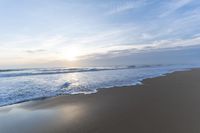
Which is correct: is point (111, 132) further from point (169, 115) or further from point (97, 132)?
point (169, 115)

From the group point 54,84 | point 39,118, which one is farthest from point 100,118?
point 54,84

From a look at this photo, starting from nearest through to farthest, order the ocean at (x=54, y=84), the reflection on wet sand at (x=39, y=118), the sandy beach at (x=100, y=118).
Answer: the sandy beach at (x=100, y=118) < the reflection on wet sand at (x=39, y=118) < the ocean at (x=54, y=84)

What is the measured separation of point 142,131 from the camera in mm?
5148

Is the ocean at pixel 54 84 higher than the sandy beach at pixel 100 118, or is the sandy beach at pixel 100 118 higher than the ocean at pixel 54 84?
the ocean at pixel 54 84

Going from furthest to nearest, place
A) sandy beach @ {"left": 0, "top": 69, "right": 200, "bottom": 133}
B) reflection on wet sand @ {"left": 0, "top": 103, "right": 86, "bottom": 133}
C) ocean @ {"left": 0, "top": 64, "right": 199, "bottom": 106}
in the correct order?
ocean @ {"left": 0, "top": 64, "right": 199, "bottom": 106} < reflection on wet sand @ {"left": 0, "top": 103, "right": 86, "bottom": 133} < sandy beach @ {"left": 0, "top": 69, "right": 200, "bottom": 133}

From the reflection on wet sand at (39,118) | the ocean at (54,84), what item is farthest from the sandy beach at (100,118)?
the ocean at (54,84)

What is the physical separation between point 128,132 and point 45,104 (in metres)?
5.25

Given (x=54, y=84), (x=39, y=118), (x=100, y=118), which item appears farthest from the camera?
(x=54, y=84)

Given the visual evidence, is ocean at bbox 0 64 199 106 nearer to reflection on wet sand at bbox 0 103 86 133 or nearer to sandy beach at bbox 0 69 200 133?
reflection on wet sand at bbox 0 103 86 133

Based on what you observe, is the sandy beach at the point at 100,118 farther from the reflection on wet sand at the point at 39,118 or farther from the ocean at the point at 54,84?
the ocean at the point at 54,84

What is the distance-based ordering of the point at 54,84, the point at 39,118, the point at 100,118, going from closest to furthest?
the point at 100,118
the point at 39,118
the point at 54,84

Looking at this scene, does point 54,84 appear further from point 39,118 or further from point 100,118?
point 100,118

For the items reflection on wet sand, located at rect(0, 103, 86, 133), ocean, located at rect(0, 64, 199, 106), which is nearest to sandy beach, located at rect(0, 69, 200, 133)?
reflection on wet sand, located at rect(0, 103, 86, 133)

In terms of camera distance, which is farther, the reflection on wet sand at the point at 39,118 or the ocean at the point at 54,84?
the ocean at the point at 54,84
